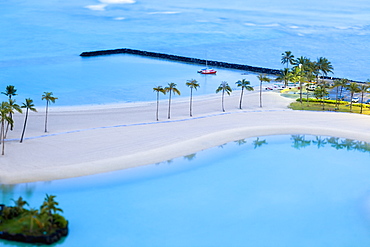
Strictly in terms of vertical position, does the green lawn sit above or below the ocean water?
below

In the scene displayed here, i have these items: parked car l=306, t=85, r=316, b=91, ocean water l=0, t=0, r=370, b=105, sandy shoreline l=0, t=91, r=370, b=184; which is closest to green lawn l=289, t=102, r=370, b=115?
sandy shoreline l=0, t=91, r=370, b=184

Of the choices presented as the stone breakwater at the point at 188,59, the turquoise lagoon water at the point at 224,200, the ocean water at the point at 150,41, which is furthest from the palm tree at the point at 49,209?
the stone breakwater at the point at 188,59

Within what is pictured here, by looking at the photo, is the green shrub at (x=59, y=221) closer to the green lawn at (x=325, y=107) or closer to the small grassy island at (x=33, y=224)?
the small grassy island at (x=33, y=224)

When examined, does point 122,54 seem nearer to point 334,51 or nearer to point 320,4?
point 334,51

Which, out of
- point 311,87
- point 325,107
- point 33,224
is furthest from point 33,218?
point 311,87

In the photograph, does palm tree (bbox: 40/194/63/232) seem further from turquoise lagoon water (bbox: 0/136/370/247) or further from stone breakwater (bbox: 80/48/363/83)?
stone breakwater (bbox: 80/48/363/83)

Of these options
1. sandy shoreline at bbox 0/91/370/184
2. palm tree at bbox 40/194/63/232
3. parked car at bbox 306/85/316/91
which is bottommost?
palm tree at bbox 40/194/63/232

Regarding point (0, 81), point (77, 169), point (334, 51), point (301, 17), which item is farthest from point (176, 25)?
point (77, 169)

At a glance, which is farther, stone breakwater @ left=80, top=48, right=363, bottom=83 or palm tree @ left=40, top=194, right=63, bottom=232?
stone breakwater @ left=80, top=48, right=363, bottom=83
